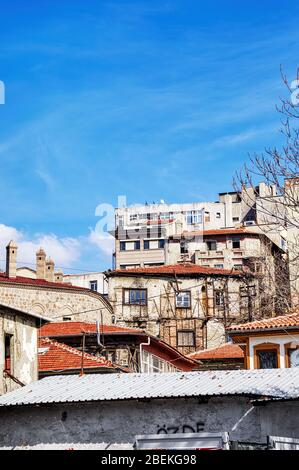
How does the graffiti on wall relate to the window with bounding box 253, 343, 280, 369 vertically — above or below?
below

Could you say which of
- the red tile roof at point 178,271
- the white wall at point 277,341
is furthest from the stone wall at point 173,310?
the white wall at point 277,341

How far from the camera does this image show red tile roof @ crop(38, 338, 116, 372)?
30.2 metres

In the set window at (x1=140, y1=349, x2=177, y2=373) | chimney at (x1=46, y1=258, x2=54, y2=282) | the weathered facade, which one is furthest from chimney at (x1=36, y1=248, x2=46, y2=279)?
the weathered facade

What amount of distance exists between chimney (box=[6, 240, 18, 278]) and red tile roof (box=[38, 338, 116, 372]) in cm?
1919

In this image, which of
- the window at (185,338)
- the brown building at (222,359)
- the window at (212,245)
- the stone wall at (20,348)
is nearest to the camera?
the stone wall at (20,348)

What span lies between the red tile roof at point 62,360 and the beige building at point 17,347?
97.3 inches

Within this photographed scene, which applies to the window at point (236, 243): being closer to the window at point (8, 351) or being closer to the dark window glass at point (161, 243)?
the dark window glass at point (161, 243)

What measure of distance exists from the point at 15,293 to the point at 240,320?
A: 1853 cm

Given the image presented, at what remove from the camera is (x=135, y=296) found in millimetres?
59312

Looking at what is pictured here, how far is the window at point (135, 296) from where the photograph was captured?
2319 inches

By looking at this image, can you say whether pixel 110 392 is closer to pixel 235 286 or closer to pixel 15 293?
pixel 15 293

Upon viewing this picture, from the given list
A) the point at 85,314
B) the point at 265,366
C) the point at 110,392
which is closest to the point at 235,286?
the point at 85,314

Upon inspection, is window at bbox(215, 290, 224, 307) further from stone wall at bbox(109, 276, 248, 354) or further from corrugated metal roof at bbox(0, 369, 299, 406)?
corrugated metal roof at bbox(0, 369, 299, 406)

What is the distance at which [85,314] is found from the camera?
54.3 metres
